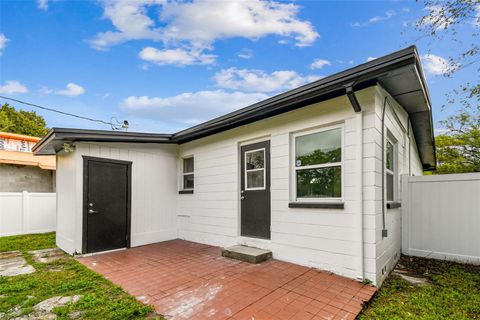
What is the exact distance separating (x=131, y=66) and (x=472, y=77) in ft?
36.0

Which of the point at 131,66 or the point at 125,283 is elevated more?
the point at 131,66

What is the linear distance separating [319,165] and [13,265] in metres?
5.70

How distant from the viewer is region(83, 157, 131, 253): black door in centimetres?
527

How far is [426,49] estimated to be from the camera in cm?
520

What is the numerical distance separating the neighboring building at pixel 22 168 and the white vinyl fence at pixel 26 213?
6.07ft

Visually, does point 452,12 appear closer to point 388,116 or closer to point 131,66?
point 388,116

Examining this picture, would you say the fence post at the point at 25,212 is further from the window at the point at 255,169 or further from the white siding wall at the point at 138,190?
the window at the point at 255,169

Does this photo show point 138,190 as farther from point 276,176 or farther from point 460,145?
point 460,145

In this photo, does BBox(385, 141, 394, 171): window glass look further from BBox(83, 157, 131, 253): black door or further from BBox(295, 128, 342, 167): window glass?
BBox(83, 157, 131, 253): black door

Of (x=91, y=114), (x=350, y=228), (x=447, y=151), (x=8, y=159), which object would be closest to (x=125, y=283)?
(x=350, y=228)

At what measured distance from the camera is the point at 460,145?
41.8 ft

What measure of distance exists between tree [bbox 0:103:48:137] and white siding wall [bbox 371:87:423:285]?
2340 centimetres

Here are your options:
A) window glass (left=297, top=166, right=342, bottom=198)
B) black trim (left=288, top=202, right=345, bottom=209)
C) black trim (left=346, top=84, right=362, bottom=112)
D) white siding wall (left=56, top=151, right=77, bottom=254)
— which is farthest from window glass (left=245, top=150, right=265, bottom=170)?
white siding wall (left=56, top=151, right=77, bottom=254)

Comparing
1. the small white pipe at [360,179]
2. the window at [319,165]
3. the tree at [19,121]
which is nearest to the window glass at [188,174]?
the window at [319,165]
